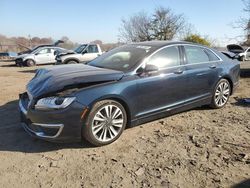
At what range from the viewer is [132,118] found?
4598 mm

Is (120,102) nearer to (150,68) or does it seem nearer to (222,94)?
(150,68)

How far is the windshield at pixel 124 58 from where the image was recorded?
487cm

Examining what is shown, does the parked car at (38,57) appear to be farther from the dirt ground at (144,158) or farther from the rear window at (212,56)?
the dirt ground at (144,158)

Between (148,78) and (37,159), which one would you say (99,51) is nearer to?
(148,78)

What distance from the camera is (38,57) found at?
61.3 ft

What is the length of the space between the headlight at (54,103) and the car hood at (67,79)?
0.48 ft

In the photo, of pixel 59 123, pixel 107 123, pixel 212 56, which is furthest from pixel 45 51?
pixel 59 123

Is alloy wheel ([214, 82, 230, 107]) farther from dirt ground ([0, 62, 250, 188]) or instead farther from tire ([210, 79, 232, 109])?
dirt ground ([0, 62, 250, 188])

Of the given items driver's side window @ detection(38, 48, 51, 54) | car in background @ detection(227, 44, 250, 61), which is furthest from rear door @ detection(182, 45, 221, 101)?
car in background @ detection(227, 44, 250, 61)

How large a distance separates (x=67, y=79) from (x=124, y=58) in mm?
1302

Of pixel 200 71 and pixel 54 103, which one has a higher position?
pixel 200 71

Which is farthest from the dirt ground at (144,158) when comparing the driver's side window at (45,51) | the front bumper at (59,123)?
the driver's side window at (45,51)

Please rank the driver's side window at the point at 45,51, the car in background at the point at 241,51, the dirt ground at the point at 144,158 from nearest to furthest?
the dirt ground at the point at 144,158 < the driver's side window at the point at 45,51 < the car in background at the point at 241,51

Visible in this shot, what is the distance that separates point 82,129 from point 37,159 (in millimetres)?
743
